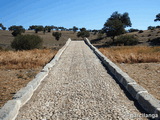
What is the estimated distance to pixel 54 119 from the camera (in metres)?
3.82

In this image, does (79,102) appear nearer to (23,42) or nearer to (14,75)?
(14,75)

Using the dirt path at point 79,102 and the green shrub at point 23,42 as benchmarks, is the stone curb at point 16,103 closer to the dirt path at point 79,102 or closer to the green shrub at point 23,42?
the dirt path at point 79,102

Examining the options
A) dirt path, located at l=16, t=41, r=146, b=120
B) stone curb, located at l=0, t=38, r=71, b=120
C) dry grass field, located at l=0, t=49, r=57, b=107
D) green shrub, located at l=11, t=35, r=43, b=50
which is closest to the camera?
stone curb, located at l=0, t=38, r=71, b=120

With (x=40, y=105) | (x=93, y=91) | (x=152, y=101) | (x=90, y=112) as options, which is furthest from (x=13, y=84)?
(x=152, y=101)

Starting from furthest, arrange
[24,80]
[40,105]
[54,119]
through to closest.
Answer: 1. [24,80]
2. [40,105]
3. [54,119]

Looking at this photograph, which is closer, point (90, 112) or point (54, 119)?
point (54, 119)

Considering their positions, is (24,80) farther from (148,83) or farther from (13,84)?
(148,83)

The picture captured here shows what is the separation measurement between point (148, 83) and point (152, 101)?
248 cm

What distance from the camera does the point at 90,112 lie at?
411 cm

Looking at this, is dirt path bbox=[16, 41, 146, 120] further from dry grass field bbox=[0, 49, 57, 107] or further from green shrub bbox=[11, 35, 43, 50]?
green shrub bbox=[11, 35, 43, 50]

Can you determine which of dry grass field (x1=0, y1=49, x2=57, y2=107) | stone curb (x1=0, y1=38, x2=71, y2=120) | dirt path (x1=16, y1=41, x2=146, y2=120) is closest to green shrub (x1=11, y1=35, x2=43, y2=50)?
dry grass field (x1=0, y1=49, x2=57, y2=107)

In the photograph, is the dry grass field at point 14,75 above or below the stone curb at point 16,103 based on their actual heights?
below

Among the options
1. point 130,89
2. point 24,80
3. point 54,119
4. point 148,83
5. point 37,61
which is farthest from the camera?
point 37,61

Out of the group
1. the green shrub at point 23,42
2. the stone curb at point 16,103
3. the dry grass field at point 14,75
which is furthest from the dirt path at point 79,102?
the green shrub at point 23,42
